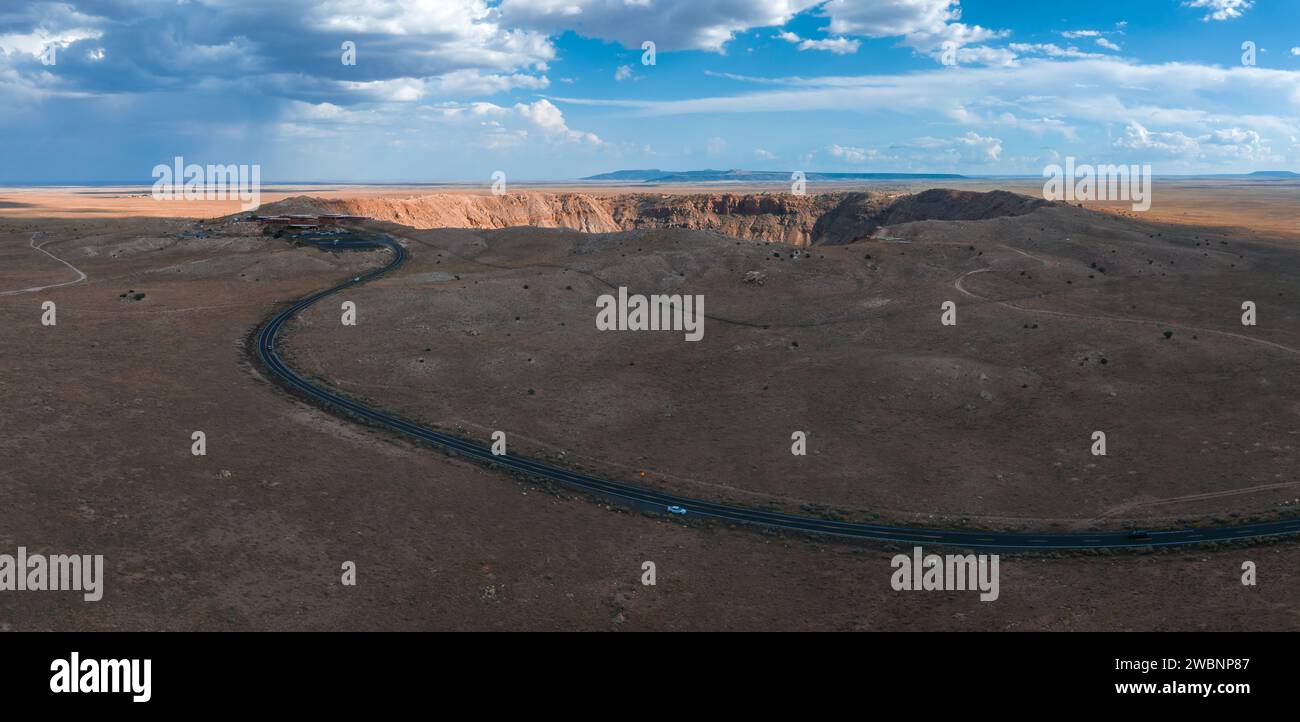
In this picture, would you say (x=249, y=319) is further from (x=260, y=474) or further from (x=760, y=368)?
(x=760, y=368)

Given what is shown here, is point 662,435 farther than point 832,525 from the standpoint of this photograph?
Yes

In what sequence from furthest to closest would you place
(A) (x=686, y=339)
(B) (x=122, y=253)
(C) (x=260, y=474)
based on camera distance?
(B) (x=122, y=253) → (A) (x=686, y=339) → (C) (x=260, y=474)

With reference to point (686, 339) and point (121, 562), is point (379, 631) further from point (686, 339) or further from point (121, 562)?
point (686, 339)

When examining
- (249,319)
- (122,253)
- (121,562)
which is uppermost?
(122,253)

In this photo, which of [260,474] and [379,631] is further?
[260,474]

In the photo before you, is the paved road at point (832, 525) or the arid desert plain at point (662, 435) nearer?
the arid desert plain at point (662, 435)

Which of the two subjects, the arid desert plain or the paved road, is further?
the paved road

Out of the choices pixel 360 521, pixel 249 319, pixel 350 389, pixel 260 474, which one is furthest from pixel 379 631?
pixel 249 319

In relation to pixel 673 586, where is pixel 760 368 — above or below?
above

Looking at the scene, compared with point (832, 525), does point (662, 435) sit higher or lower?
higher

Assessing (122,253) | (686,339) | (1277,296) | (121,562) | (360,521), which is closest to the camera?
(121,562)
